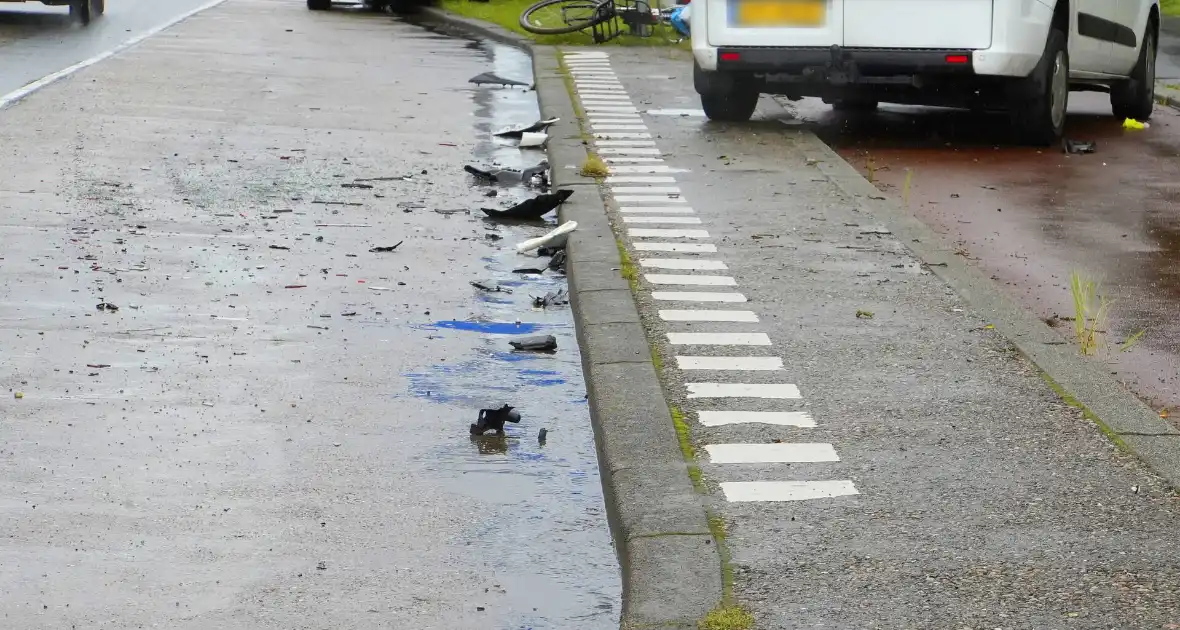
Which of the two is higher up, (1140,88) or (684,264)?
(684,264)

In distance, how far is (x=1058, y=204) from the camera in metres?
11.2

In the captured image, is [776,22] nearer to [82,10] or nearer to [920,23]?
[920,23]

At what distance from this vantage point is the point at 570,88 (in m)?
17.5

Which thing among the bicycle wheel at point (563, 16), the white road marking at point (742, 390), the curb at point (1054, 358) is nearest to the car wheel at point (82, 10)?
the bicycle wheel at point (563, 16)

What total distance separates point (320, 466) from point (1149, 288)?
462 centimetres

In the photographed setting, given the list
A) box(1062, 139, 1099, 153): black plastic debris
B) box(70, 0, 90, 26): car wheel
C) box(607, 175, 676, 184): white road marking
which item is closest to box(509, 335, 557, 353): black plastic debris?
box(607, 175, 676, 184): white road marking

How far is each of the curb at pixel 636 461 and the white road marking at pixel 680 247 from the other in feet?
0.51

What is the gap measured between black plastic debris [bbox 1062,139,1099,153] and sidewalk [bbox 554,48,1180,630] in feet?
13.3

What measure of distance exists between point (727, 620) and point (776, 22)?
945 cm

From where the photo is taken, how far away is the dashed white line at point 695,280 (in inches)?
328

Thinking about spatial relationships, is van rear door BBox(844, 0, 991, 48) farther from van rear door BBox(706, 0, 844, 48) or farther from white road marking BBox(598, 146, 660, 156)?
white road marking BBox(598, 146, 660, 156)

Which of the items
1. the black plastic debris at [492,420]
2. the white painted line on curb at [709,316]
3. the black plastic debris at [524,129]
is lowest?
the black plastic debris at [524,129]

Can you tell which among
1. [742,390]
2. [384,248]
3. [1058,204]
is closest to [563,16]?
[1058,204]

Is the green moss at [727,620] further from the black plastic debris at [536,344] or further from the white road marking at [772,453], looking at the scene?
the black plastic debris at [536,344]
